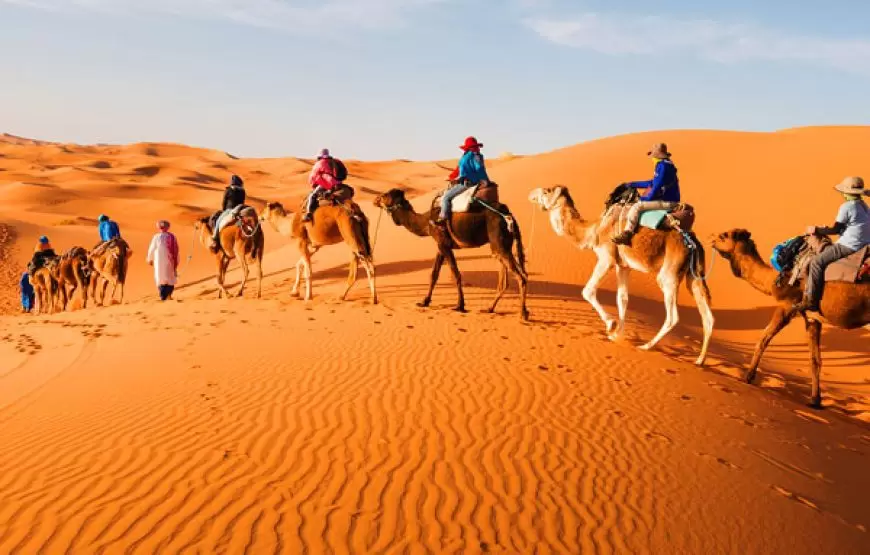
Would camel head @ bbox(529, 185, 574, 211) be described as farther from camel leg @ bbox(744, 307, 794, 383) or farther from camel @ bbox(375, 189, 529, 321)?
camel leg @ bbox(744, 307, 794, 383)

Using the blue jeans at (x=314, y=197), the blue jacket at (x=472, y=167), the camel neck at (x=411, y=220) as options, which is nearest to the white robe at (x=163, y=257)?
the blue jeans at (x=314, y=197)

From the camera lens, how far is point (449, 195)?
39.4 ft

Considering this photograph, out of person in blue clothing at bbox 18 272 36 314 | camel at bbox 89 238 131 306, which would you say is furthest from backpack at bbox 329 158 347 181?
person in blue clothing at bbox 18 272 36 314

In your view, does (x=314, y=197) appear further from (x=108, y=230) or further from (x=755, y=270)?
(x=755, y=270)

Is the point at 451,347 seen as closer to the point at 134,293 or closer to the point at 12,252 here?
the point at 134,293

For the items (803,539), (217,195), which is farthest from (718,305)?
(217,195)

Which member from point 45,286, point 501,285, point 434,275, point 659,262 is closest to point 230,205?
point 434,275

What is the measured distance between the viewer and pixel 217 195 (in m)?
53.0

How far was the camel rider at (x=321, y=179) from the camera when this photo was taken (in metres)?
13.4

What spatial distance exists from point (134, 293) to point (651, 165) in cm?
2217

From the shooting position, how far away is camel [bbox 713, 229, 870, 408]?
810 centimetres

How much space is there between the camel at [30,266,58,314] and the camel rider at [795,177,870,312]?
749 inches

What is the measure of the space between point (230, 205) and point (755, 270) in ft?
A: 37.2

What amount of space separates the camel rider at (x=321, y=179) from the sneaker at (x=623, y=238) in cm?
639
